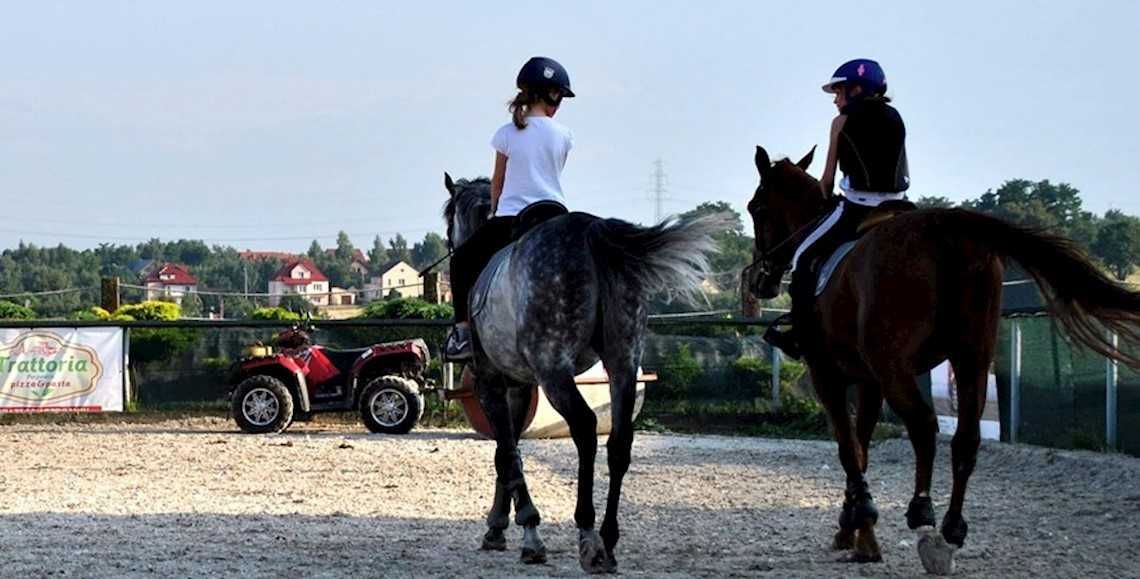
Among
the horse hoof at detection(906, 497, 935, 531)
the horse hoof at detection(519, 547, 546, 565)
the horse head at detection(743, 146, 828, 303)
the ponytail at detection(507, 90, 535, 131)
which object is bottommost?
the horse hoof at detection(519, 547, 546, 565)

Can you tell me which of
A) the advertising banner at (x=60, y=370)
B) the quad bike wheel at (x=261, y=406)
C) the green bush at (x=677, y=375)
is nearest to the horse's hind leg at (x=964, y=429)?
the quad bike wheel at (x=261, y=406)

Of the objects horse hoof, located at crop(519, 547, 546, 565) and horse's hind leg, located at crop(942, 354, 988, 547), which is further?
horse hoof, located at crop(519, 547, 546, 565)

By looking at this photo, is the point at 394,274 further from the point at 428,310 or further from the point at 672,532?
the point at 672,532

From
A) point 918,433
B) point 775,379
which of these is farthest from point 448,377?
point 918,433

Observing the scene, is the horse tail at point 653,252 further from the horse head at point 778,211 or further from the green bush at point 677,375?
the green bush at point 677,375

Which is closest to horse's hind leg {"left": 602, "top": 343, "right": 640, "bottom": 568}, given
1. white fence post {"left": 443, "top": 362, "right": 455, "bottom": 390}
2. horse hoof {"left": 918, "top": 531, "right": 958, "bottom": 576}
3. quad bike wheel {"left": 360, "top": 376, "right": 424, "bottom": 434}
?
horse hoof {"left": 918, "top": 531, "right": 958, "bottom": 576}

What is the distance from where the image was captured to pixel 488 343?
845 centimetres

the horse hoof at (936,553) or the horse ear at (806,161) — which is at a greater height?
the horse ear at (806,161)

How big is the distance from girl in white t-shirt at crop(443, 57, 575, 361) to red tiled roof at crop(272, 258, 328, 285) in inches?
3268

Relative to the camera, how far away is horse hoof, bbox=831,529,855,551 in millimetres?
8703

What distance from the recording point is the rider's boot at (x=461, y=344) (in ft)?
28.7

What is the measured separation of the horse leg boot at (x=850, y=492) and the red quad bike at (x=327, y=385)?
39.7ft

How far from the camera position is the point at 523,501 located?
28.0 ft

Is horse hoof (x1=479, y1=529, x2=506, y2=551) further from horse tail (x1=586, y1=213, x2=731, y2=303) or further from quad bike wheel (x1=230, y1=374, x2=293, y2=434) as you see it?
quad bike wheel (x1=230, y1=374, x2=293, y2=434)
